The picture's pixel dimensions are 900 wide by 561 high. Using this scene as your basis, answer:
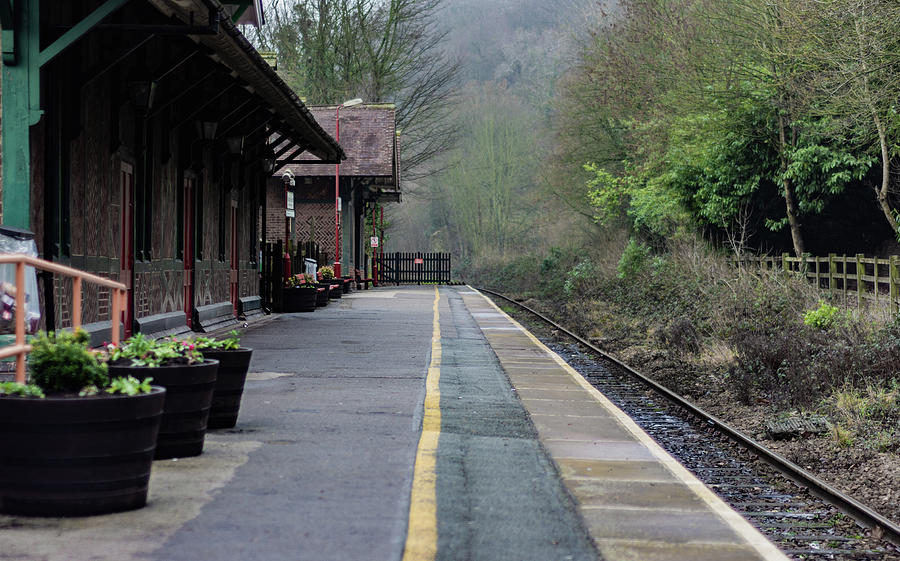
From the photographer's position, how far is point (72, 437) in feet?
15.6

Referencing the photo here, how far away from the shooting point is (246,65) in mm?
12477

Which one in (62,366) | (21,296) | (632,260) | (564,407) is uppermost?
(632,260)

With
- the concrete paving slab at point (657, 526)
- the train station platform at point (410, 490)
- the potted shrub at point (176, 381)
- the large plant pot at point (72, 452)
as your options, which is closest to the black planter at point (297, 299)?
the train station platform at point (410, 490)

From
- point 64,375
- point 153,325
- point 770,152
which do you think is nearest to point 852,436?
point 64,375

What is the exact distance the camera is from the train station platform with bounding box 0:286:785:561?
4.64m

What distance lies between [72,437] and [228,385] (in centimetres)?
263

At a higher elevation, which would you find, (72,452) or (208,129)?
(208,129)

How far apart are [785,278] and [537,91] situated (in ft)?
175

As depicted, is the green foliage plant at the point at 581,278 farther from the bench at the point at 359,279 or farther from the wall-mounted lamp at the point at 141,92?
the wall-mounted lamp at the point at 141,92

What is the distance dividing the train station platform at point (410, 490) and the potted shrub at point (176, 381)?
0.42 ft

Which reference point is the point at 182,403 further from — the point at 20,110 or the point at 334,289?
the point at 334,289

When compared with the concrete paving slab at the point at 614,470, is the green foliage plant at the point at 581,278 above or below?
above

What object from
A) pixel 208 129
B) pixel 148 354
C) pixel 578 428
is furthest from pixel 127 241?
pixel 148 354

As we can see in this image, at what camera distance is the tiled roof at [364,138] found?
123ft
